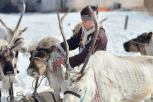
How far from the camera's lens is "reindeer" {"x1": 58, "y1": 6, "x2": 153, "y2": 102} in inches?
87.5

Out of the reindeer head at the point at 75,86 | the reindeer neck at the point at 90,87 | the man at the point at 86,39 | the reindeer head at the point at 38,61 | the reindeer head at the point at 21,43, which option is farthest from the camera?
the reindeer head at the point at 21,43

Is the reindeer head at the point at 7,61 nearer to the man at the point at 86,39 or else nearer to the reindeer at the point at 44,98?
the reindeer at the point at 44,98

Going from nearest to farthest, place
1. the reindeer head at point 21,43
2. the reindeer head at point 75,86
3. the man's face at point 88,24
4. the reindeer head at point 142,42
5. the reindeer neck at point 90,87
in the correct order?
the reindeer head at point 75,86
the reindeer neck at point 90,87
the man's face at point 88,24
the reindeer head at point 142,42
the reindeer head at point 21,43

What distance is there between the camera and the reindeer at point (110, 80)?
2223 mm

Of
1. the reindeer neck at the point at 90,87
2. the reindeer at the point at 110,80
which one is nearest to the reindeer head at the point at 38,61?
the reindeer at the point at 110,80

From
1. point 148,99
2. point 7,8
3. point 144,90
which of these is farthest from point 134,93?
point 7,8

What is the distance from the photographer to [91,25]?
3119 mm

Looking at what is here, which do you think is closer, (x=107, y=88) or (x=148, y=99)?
(x=107, y=88)

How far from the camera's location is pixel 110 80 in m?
2.57

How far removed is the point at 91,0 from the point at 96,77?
2572cm

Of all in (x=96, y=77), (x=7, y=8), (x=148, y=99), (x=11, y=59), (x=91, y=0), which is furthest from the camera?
(x=7, y=8)

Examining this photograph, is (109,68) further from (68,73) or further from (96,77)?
(68,73)

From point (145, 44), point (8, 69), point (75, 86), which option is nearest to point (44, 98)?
point (8, 69)

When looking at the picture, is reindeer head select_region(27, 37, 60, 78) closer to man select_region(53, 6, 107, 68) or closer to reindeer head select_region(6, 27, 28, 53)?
man select_region(53, 6, 107, 68)
